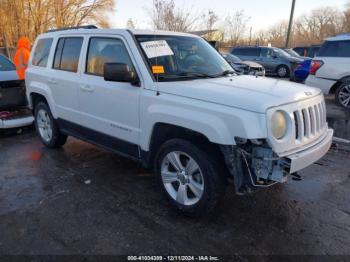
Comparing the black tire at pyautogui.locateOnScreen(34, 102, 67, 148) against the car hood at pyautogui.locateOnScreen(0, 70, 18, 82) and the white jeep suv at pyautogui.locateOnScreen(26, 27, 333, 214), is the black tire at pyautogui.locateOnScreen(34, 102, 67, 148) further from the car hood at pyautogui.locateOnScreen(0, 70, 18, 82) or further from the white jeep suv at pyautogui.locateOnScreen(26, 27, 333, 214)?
the car hood at pyautogui.locateOnScreen(0, 70, 18, 82)

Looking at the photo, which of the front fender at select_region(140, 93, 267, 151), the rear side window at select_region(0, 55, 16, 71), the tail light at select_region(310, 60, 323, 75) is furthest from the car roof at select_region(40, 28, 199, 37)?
the tail light at select_region(310, 60, 323, 75)

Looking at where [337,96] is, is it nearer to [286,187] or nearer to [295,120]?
[286,187]

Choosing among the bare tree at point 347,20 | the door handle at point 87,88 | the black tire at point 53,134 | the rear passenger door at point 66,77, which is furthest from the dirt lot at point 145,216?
the bare tree at point 347,20

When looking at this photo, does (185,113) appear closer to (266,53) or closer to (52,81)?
(52,81)

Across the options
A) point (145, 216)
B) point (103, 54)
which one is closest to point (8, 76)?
point (103, 54)

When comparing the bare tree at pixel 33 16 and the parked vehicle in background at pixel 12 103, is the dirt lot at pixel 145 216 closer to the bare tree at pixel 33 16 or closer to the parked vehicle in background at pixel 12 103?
the parked vehicle in background at pixel 12 103

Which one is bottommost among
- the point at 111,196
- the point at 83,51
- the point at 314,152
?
the point at 111,196

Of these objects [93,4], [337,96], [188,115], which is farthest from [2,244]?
[93,4]

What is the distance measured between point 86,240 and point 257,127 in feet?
6.35

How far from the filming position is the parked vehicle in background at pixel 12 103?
20.7 feet

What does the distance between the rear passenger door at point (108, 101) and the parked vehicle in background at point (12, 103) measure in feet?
8.37

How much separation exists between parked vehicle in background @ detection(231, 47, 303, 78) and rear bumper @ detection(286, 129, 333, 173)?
14.4 m

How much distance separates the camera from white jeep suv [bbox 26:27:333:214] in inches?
111

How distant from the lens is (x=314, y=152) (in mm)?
3096
